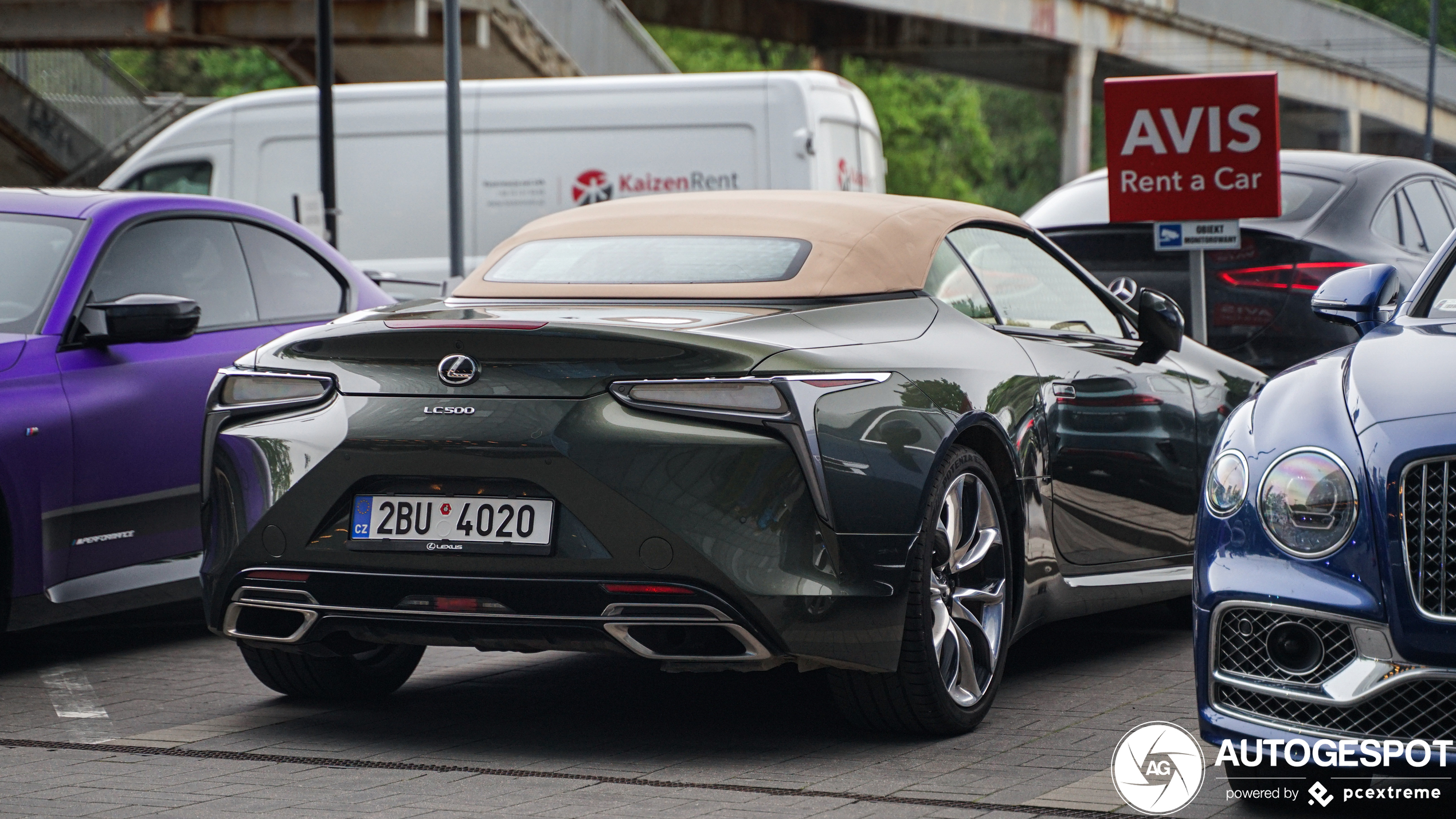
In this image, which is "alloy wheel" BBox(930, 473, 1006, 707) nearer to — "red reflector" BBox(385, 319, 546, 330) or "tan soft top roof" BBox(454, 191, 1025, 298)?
"tan soft top roof" BBox(454, 191, 1025, 298)

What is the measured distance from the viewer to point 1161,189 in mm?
9250

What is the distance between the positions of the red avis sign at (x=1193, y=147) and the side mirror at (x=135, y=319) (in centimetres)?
439

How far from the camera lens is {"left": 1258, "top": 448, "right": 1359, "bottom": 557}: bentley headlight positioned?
400 cm

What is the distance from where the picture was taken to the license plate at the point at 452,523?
4727 millimetres

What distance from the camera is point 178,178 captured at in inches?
673

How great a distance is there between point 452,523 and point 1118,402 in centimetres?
236

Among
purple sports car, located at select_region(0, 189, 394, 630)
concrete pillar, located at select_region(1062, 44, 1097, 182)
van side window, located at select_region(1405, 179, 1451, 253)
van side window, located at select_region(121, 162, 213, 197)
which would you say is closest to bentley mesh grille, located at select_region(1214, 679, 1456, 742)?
purple sports car, located at select_region(0, 189, 394, 630)

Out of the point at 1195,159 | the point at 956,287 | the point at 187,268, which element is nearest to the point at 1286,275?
the point at 1195,159

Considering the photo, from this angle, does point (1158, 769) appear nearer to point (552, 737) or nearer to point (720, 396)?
point (720, 396)

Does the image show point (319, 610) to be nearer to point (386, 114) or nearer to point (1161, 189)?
point (1161, 189)

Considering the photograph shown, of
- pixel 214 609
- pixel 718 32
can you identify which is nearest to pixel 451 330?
pixel 214 609

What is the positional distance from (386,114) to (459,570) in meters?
12.4

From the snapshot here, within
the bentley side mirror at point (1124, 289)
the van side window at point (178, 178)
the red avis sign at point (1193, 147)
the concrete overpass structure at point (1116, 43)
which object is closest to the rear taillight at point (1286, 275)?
the red avis sign at point (1193, 147)

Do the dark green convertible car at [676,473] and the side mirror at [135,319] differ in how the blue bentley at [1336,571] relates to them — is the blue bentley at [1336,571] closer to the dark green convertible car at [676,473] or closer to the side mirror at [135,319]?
the dark green convertible car at [676,473]
